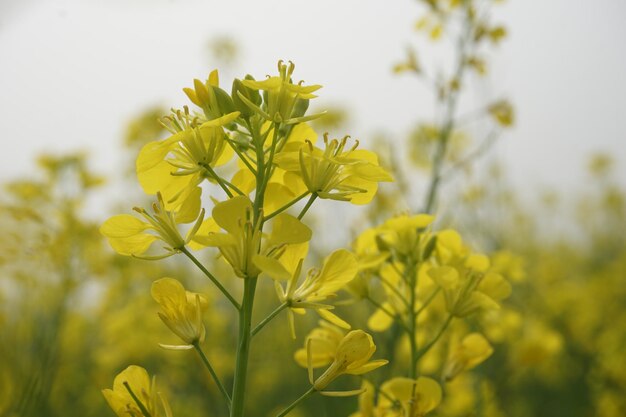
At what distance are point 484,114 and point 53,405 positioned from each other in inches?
124

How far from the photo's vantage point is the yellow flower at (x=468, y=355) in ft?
4.35

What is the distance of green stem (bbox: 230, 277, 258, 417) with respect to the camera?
93cm

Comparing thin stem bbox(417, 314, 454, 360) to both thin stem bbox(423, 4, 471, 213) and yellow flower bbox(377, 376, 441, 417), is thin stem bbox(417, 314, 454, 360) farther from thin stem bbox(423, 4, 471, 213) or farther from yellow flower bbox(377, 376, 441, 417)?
thin stem bbox(423, 4, 471, 213)

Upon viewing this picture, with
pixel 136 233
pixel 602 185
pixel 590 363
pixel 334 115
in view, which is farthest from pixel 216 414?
A: pixel 602 185

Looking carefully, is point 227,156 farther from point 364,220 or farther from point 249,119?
point 364,220

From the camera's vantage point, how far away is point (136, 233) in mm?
1058

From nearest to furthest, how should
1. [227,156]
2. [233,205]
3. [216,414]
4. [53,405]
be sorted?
[233,205] < [227,156] < [216,414] < [53,405]

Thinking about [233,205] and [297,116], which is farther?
[297,116]

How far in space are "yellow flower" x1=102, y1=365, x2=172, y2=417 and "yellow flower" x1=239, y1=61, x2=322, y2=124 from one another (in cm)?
53

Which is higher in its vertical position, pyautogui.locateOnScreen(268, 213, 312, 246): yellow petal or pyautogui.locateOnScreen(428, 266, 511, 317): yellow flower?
pyautogui.locateOnScreen(268, 213, 312, 246): yellow petal

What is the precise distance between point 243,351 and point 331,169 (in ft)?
1.23

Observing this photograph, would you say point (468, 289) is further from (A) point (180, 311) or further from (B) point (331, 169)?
(A) point (180, 311)

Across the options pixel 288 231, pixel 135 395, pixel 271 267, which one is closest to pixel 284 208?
pixel 288 231

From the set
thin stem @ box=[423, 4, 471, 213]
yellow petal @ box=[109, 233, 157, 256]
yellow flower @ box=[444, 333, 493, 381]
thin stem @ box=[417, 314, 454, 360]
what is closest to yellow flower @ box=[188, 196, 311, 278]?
yellow petal @ box=[109, 233, 157, 256]
